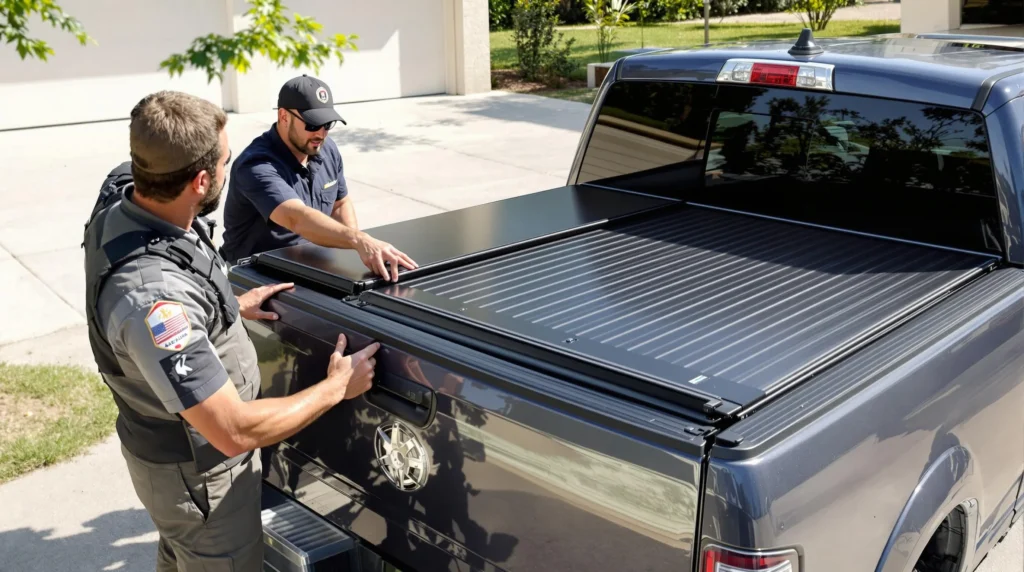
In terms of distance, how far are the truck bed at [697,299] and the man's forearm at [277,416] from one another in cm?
35

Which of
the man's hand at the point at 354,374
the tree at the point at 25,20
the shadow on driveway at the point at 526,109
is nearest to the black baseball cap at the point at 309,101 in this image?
the tree at the point at 25,20

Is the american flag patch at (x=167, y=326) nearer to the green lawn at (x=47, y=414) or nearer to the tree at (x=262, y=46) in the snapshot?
the tree at (x=262, y=46)

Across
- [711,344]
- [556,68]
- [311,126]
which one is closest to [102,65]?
[556,68]

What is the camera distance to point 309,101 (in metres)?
3.82

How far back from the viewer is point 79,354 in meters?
5.98

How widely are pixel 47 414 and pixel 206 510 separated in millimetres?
2959

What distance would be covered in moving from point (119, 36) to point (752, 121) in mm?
12351

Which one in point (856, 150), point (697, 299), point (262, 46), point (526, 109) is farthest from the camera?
point (526, 109)

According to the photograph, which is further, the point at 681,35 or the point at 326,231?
the point at 681,35

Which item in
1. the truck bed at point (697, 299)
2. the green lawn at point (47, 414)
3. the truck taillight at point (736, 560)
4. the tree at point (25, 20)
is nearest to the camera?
the truck taillight at point (736, 560)

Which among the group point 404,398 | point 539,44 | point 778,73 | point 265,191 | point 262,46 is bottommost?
point 404,398

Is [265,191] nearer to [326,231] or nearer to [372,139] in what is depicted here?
[326,231]

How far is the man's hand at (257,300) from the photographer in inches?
111

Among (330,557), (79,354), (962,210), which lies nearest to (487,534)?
(330,557)
